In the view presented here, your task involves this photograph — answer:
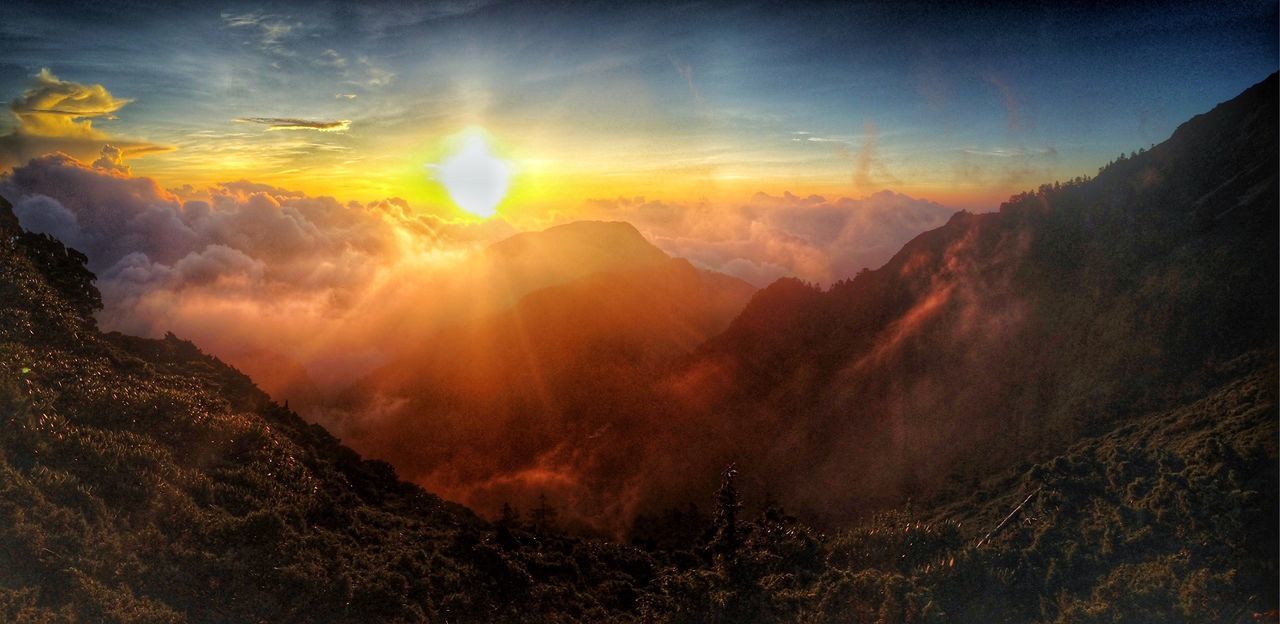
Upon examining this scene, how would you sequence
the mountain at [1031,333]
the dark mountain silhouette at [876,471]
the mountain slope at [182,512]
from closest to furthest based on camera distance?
1. the mountain slope at [182,512]
2. the dark mountain silhouette at [876,471]
3. the mountain at [1031,333]

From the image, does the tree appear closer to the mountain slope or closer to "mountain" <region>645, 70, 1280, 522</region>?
the mountain slope

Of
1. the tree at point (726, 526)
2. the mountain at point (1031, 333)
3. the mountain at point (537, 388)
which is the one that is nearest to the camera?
the tree at point (726, 526)

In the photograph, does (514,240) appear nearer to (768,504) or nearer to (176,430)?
(768,504)

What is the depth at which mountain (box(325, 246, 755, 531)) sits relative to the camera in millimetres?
43062

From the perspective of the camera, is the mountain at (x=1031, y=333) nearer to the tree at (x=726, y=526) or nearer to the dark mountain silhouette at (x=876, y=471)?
the dark mountain silhouette at (x=876, y=471)

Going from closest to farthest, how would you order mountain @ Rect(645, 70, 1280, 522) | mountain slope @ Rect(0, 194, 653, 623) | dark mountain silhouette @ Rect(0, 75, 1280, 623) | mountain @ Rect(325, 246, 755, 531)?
mountain slope @ Rect(0, 194, 653, 623) < dark mountain silhouette @ Rect(0, 75, 1280, 623) < mountain @ Rect(645, 70, 1280, 522) < mountain @ Rect(325, 246, 755, 531)

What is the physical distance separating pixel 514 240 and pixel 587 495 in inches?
4235

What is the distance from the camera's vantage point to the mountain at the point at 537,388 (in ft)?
141

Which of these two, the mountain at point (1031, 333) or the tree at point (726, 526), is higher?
the mountain at point (1031, 333)

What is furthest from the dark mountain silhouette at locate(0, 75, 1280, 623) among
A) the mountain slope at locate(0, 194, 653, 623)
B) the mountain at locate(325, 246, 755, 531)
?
the mountain at locate(325, 246, 755, 531)

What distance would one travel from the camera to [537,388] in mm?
62250

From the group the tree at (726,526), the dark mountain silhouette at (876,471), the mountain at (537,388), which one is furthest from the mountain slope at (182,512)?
the mountain at (537,388)

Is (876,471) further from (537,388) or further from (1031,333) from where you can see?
(537,388)

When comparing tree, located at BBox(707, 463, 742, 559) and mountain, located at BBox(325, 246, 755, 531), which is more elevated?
mountain, located at BBox(325, 246, 755, 531)
